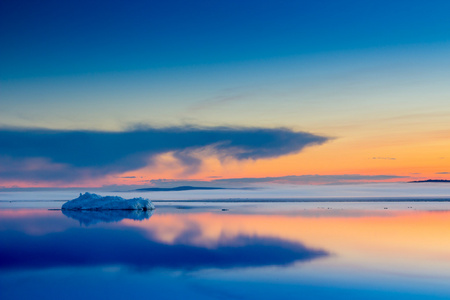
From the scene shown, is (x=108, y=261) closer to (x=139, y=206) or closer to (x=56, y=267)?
(x=56, y=267)

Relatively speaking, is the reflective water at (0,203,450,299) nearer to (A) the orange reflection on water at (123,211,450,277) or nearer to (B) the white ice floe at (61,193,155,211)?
(A) the orange reflection on water at (123,211,450,277)

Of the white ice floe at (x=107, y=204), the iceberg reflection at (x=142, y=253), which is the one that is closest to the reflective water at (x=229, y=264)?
the iceberg reflection at (x=142, y=253)

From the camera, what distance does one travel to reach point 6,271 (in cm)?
722

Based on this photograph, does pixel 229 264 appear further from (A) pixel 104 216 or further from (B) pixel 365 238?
Answer: (A) pixel 104 216

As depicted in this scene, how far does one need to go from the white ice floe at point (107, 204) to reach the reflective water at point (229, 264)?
416 inches

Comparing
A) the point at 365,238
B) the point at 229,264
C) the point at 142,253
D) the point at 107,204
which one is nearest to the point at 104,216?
Answer: the point at 107,204

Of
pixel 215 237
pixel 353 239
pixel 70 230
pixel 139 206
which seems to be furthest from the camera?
pixel 139 206

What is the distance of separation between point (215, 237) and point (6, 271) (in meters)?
5.59

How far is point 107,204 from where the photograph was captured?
24625mm

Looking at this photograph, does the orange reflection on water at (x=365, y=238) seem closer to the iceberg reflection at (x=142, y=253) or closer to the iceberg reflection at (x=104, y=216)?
the iceberg reflection at (x=142, y=253)

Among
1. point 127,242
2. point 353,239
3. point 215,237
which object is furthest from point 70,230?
point 353,239

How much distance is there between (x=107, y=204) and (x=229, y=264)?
18.3 m

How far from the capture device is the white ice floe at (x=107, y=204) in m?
23.8

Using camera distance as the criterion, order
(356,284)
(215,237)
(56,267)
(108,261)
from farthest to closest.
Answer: (215,237)
(108,261)
(56,267)
(356,284)
